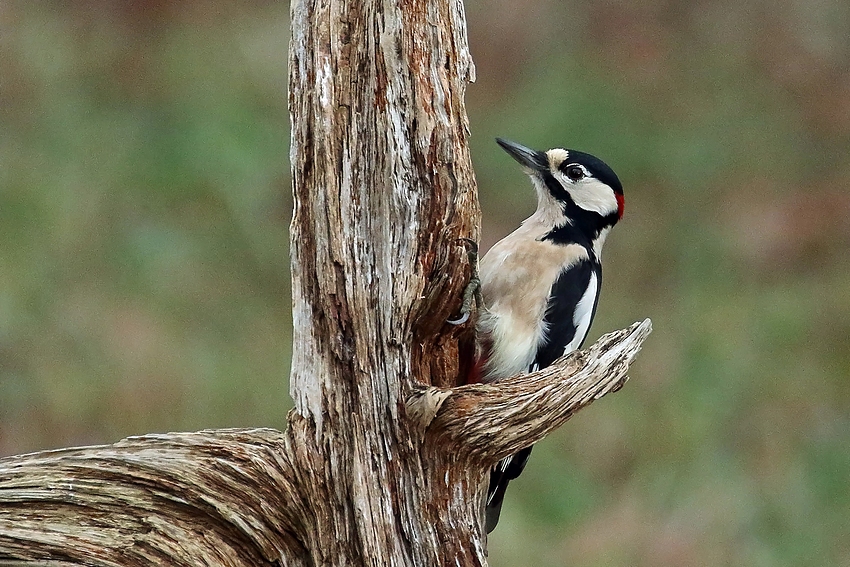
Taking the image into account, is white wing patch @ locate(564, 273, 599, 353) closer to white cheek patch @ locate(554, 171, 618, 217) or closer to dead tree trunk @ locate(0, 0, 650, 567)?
white cheek patch @ locate(554, 171, 618, 217)

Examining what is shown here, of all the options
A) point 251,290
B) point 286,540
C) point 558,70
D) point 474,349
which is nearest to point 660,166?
point 558,70

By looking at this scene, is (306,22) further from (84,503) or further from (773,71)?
(773,71)

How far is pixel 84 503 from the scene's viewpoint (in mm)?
2701

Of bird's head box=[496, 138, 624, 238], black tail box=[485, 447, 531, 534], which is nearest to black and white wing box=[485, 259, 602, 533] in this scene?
black tail box=[485, 447, 531, 534]

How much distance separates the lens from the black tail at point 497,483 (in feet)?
10.5

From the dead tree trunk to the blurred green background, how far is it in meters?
2.81

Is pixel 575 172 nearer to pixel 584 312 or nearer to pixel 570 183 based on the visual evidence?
pixel 570 183

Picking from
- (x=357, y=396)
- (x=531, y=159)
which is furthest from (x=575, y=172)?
(x=357, y=396)

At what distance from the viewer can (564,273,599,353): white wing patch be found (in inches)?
139

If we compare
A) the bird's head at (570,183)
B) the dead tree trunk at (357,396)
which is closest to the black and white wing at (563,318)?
the bird's head at (570,183)

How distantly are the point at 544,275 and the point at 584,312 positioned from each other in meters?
0.23

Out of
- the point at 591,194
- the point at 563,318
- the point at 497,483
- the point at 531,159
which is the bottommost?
the point at 497,483

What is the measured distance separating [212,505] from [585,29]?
6.85 metres

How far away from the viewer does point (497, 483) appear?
10.7 feet
